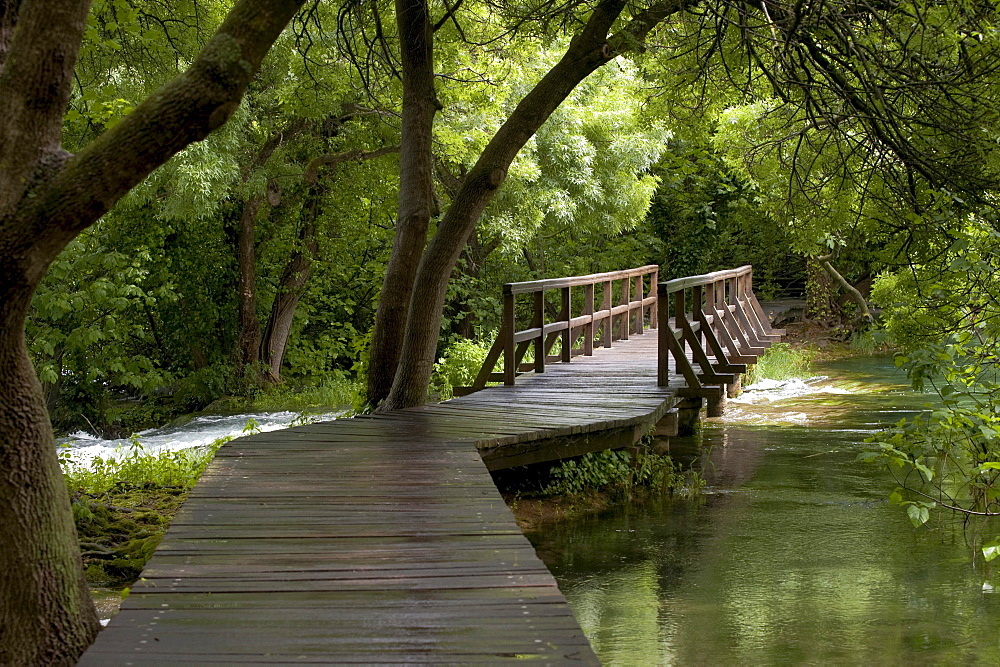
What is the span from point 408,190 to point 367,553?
512cm

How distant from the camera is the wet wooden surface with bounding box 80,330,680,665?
321cm

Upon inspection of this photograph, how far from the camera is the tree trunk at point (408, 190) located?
8.55m

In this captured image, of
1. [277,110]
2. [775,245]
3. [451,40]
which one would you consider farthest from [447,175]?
[775,245]

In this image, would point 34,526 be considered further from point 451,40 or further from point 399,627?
point 451,40

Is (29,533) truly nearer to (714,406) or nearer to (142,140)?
(142,140)

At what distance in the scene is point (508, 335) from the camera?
31.6 feet

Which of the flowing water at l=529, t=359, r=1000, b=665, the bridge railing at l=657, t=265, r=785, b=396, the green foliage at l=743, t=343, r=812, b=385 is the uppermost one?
the bridge railing at l=657, t=265, r=785, b=396

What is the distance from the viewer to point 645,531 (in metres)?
8.69

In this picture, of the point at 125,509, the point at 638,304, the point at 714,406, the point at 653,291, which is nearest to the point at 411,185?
the point at 125,509

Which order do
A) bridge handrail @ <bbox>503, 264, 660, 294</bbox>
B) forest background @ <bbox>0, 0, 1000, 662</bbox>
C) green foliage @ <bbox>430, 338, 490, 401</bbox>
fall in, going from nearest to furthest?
1. forest background @ <bbox>0, 0, 1000, 662</bbox>
2. bridge handrail @ <bbox>503, 264, 660, 294</bbox>
3. green foliage @ <bbox>430, 338, 490, 401</bbox>

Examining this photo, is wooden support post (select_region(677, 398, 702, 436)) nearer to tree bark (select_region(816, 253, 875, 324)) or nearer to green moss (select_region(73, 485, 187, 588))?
green moss (select_region(73, 485, 187, 588))

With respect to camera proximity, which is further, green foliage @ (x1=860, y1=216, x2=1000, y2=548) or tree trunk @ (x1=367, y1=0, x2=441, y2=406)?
tree trunk @ (x1=367, y1=0, x2=441, y2=406)

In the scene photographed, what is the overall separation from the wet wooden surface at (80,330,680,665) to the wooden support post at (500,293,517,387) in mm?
2537

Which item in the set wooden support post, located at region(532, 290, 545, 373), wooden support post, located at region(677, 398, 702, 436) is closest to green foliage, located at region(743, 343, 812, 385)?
wooden support post, located at region(677, 398, 702, 436)
